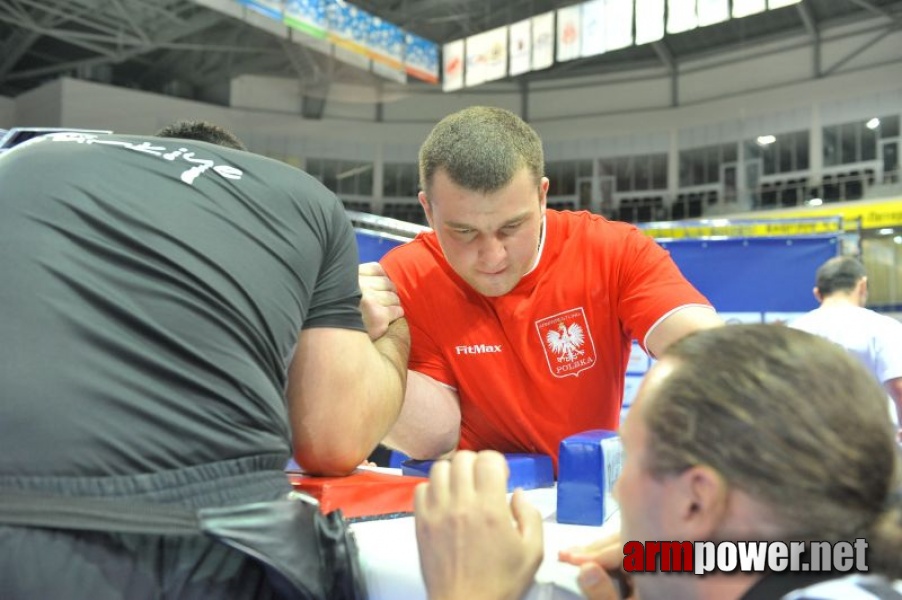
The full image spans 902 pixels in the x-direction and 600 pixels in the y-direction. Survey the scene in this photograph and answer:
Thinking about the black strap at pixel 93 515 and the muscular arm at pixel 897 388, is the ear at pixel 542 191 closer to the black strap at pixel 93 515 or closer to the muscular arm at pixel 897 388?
the black strap at pixel 93 515

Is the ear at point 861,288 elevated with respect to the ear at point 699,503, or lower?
elevated

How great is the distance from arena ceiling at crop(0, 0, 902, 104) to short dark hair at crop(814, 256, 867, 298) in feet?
35.5

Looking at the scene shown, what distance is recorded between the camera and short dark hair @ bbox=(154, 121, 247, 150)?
55.3 inches

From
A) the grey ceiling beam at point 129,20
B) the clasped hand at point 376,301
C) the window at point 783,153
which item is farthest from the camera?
the window at point 783,153

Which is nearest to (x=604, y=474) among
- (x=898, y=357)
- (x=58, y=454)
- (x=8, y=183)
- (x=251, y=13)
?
(x=58, y=454)

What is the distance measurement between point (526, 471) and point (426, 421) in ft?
1.55

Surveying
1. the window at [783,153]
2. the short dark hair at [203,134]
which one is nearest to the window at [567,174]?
the window at [783,153]

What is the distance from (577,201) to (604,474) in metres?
15.4

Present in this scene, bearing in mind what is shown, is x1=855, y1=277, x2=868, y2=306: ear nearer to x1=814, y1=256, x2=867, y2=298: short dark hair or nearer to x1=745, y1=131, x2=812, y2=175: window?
x1=814, y1=256, x2=867, y2=298: short dark hair

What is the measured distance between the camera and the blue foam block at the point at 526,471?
1.24 meters

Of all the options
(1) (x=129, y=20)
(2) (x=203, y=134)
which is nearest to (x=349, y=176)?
(1) (x=129, y=20)

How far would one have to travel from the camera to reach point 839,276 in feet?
12.3

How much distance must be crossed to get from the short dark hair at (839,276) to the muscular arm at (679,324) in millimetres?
2543

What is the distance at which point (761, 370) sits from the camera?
602 millimetres
